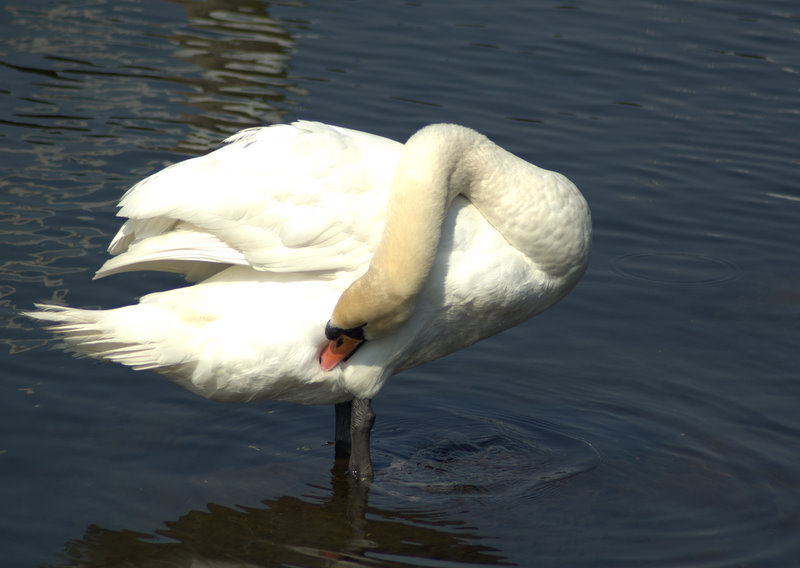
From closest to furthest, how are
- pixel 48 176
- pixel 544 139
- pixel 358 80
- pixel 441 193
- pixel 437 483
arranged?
pixel 441 193 → pixel 437 483 → pixel 48 176 → pixel 544 139 → pixel 358 80

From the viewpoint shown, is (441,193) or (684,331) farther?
(684,331)

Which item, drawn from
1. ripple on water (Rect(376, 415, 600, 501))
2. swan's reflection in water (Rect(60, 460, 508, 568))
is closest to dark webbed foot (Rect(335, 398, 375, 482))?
ripple on water (Rect(376, 415, 600, 501))

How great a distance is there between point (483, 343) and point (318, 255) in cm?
234

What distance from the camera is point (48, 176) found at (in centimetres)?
894

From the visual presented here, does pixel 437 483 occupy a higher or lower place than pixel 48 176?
lower

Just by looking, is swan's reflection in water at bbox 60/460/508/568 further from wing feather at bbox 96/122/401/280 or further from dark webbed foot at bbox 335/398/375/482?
wing feather at bbox 96/122/401/280

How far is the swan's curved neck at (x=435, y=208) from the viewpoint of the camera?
5.30 metres

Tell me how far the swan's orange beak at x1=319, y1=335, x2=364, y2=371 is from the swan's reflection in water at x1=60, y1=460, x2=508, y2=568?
770 mm

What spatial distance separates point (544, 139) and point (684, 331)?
294 cm

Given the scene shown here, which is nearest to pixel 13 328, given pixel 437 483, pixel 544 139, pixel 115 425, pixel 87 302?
pixel 87 302

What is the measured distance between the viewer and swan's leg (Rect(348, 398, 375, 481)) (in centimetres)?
610

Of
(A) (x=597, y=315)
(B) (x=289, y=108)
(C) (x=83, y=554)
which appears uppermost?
(B) (x=289, y=108)

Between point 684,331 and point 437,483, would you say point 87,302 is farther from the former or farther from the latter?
point 684,331

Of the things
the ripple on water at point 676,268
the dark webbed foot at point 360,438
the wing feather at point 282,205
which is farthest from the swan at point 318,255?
the ripple on water at point 676,268
